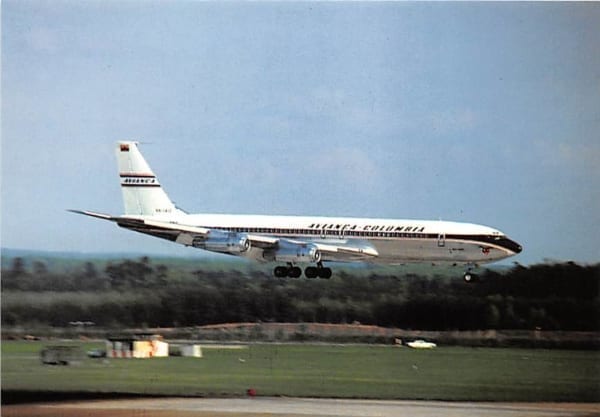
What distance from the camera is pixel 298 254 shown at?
24594 mm

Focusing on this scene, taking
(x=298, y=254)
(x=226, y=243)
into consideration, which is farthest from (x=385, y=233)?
(x=226, y=243)

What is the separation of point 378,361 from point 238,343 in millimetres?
2431

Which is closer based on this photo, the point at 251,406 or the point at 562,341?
the point at 251,406

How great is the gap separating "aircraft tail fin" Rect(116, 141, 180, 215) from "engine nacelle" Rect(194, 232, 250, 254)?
2.58 feet

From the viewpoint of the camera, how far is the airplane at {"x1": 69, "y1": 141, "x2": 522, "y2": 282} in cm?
2466

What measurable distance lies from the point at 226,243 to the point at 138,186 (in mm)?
1789

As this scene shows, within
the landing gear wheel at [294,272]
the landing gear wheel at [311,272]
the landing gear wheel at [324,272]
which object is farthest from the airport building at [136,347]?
the landing gear wheel at [324,272]

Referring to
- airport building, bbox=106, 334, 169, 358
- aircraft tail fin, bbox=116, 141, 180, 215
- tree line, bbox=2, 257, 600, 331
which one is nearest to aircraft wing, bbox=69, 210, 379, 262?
aircraft tail fin, bbox=116, 141, 180, 215

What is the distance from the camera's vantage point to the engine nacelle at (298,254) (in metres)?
24.6

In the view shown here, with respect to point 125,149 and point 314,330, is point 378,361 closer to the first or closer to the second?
point 314,330

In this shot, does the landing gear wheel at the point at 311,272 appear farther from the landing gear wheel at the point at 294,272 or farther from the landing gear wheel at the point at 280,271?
the landing gear wheel at the point at 280,271

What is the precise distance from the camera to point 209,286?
2566 cm

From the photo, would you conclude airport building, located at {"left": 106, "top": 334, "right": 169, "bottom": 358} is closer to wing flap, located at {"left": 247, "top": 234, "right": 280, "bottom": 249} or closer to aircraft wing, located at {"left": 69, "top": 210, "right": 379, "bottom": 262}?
aircraft wing, located at {"left": 69, "top": 210, "right": 379, "bottom": 262}

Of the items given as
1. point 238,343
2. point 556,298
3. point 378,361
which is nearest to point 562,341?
point 556,298
